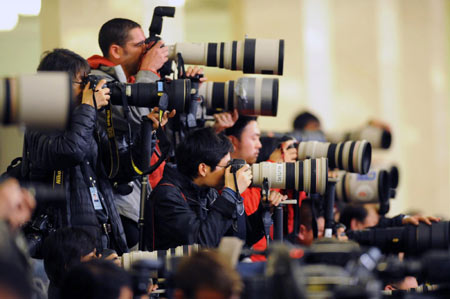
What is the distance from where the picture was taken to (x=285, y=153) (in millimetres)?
4992

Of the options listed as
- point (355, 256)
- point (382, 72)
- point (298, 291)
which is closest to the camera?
point (298, 291)

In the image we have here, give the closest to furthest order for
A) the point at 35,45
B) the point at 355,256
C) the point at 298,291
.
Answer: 1. the point at 298,291
2. the point at 355,256
3. the point at 35,45

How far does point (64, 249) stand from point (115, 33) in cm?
133

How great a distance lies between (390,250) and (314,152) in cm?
105

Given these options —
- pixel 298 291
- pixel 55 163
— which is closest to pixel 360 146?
pixel 55 163

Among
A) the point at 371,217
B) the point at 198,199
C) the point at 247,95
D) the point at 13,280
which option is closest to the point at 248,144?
the point at 247,95

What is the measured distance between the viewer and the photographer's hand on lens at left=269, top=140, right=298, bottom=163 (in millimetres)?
4977

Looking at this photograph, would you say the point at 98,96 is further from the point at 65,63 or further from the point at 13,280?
the point at 13,280

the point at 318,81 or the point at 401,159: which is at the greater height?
the point at 318,81

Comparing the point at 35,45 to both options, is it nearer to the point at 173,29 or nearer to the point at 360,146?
the point at 173,29

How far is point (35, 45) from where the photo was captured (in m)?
7.99

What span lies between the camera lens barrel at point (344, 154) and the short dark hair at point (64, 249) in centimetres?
140

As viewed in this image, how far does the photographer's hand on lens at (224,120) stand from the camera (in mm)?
5031

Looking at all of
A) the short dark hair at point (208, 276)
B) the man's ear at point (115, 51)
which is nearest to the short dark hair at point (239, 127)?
the man's ear at point (115, 51)
